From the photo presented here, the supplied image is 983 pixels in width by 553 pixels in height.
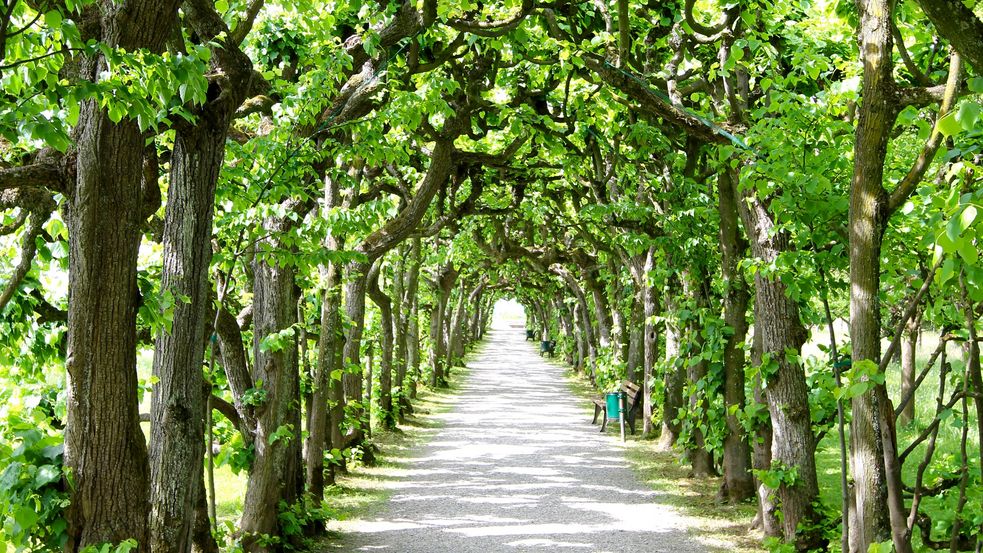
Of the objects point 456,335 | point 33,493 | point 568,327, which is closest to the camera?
point 33,493

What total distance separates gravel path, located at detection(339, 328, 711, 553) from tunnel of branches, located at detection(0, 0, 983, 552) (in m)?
0.99

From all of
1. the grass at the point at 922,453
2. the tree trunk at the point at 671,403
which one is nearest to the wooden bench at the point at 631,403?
the tree trunk at the point at 671,403

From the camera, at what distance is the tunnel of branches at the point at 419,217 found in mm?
3680

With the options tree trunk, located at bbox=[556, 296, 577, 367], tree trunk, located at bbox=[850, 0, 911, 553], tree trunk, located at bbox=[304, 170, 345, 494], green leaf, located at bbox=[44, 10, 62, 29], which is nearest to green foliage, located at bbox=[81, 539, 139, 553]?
green leaf, located at bbox=[44, 10, 62, 29]

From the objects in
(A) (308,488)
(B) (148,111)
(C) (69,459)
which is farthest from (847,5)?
(A) (308,488)

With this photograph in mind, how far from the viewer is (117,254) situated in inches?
169

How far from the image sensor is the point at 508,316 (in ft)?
420

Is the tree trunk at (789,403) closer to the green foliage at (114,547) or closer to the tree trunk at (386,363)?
the green foliage at (114,547)

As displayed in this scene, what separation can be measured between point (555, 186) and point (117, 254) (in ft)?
43.0

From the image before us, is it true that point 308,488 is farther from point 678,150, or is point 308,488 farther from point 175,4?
point 175,4

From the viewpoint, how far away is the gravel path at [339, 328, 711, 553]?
9.27 m

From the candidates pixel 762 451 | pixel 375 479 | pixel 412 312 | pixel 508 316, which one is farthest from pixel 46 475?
pixel 508 316

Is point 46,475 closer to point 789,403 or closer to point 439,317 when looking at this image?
point 789,403

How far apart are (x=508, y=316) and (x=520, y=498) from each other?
116357 mm
